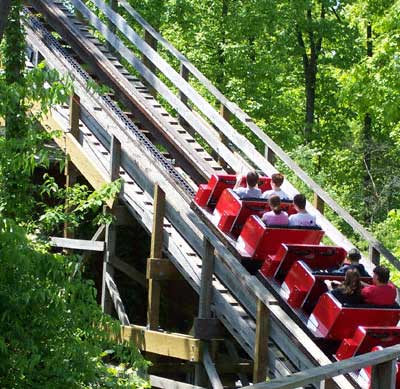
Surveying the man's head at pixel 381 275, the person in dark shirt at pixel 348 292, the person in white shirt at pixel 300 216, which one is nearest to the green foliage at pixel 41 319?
the person in dark shirt at pixel 348 292

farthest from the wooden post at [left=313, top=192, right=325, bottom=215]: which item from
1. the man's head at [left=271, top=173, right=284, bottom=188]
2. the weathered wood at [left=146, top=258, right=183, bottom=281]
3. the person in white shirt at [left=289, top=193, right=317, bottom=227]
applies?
the weathered wood at [left=146, top=258, right=183, bottom=281]

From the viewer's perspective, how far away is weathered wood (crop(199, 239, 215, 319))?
1041 cm

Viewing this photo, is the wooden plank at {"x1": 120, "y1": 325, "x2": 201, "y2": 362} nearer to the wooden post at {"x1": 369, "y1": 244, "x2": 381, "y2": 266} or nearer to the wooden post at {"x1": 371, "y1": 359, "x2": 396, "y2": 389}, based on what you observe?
the wooden post at {"x1": 369, "y1": 244, "x2": 381, "y2": 266}

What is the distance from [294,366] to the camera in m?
9.32

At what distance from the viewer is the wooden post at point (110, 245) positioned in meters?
12.2

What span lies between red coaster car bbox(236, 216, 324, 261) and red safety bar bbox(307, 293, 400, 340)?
1.36 meters

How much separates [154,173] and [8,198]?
2908 mm

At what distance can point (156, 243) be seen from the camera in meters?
11.5

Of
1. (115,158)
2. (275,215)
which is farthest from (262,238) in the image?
(115,158)

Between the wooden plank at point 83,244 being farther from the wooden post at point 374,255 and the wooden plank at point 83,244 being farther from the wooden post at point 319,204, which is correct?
the wooden post at point 374,255

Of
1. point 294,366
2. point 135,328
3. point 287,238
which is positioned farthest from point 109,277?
point 294,366

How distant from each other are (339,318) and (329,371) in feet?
15.2

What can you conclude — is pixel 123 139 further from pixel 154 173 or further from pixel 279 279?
pixel 279 279

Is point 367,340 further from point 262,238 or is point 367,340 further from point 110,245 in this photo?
point 110,245
